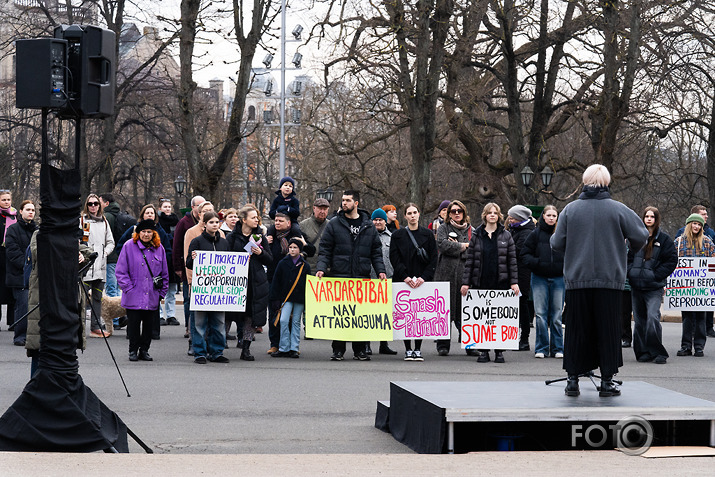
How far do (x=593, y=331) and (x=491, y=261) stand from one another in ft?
17.7

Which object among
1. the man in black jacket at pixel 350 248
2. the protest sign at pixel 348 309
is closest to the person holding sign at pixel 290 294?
the protest sign at pixel 348 309

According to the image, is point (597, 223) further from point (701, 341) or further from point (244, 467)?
point (701, 341)

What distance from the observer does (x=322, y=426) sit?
8.87 metres

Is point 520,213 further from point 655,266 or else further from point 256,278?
point 256,278

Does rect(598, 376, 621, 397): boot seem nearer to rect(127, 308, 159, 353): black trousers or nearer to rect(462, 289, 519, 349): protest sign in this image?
rect(462, 289, 519, 349): protest sign

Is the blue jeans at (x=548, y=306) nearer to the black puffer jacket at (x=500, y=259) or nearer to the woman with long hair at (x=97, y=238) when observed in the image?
the black puffer jacket at (x=500, y=259)

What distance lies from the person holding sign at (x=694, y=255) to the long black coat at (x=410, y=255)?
3.98 metres

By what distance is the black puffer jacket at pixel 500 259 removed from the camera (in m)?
13.9

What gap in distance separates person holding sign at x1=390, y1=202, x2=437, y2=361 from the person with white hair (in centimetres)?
549

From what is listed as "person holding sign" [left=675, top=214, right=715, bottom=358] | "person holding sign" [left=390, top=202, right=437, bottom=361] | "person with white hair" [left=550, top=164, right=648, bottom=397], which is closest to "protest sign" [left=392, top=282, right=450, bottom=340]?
"person holding sign" [left=390, top=202, right=437, bottom=361]

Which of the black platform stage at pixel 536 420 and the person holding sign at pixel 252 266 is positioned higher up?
the person holding sign at pixel 252 266

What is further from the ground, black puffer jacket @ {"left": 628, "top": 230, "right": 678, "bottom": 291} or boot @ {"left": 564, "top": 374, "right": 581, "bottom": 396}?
black puffer jacket @ {"left": 628, "top": 230, "right": 678, "bottom": 291}

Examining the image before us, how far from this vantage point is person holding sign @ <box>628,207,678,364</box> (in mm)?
13922

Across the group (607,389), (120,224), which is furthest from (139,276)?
(607,389)
